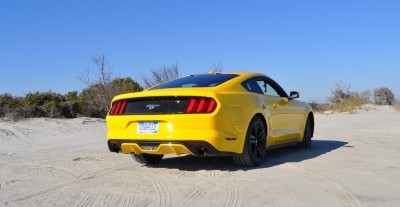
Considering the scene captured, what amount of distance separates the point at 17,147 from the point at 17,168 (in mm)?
3676

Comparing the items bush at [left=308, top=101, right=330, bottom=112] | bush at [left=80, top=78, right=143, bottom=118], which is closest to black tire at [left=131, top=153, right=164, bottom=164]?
bush at [left=80, top=78, right=143, bottom=118]

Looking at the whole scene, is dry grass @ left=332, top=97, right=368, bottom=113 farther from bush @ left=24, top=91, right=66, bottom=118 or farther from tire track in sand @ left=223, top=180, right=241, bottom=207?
tire track in sand @ left=223, top=180, right=241, bottom=207

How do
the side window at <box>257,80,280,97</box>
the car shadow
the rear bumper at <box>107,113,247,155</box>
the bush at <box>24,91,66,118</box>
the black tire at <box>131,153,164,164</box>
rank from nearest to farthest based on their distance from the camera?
the rear bumper at <box>107,113,247,155</box> → the car shadow → the black tire at <box>131,153,164,164</box> → the side window at <box>257,80,280,97</box> → the bush at <box>24,91,66,118</box>

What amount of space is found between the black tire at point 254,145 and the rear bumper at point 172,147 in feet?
1.01

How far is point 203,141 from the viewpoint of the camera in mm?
5156

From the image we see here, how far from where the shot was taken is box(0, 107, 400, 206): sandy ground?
414cm

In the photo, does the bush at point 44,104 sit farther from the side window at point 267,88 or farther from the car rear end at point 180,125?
the car rear end at point 180,125

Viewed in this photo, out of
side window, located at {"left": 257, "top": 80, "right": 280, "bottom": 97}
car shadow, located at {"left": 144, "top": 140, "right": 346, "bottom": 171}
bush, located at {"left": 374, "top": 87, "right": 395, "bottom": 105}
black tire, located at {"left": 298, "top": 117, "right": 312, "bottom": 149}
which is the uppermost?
bush, located at {"left": 374, "top": 87, "right": 395, "bottom": 105}

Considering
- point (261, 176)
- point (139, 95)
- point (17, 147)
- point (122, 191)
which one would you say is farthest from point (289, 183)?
point (17, 147)

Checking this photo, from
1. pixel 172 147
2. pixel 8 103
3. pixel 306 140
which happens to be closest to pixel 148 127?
pixel 172 147

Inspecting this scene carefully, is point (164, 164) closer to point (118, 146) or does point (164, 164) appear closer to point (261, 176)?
point (118, 146)

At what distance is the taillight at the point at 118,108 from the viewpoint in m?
5.82

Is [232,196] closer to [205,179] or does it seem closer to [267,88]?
[205,179]

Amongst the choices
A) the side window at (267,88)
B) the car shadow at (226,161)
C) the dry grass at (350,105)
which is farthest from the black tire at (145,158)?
the dry grass at (350,105)
